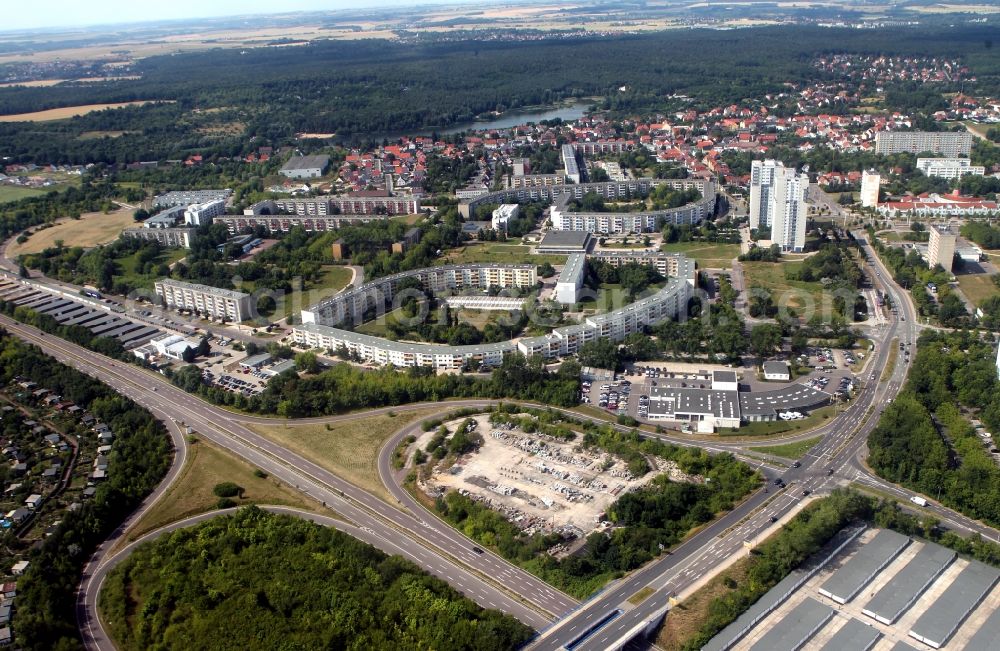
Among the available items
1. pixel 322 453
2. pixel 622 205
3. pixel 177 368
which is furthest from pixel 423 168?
pixel 322 453

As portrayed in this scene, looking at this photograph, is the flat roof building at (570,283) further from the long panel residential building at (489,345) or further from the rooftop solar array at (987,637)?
the rooftop solar array at (987,637)

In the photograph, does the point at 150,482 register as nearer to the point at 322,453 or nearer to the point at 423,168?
the point at 322,453

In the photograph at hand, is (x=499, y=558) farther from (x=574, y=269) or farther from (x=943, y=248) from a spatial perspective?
(x=943, y=248)

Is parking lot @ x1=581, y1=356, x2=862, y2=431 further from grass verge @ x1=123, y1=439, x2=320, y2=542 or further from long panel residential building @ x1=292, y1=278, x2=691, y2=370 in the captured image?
grass verge @ x1=123, y1=439, x2=320, y2=542

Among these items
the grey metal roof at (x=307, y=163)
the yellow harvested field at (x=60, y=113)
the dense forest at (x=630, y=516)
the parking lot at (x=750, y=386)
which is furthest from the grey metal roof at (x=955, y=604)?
the yellow harvested field at (x=60, y=113)

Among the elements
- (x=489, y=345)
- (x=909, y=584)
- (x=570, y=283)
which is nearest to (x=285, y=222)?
(x=570, y=283)

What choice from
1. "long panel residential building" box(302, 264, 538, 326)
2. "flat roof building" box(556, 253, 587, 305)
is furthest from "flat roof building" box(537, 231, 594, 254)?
"long panel residential building" box(302, 264, 538, 326)
